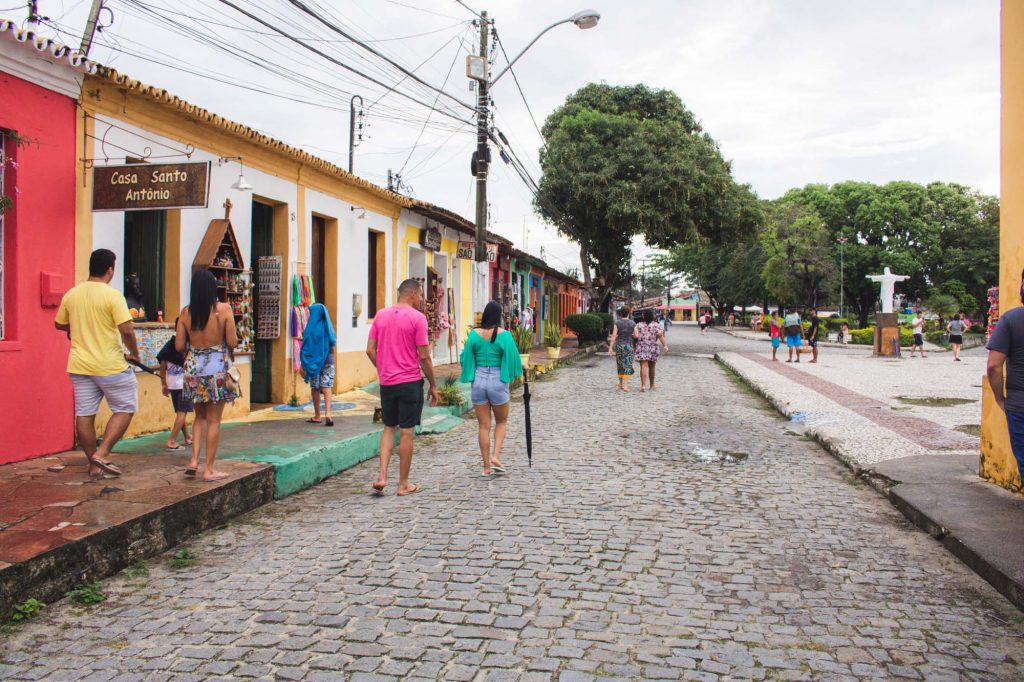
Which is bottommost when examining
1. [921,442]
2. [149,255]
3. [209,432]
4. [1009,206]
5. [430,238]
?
[921,442]

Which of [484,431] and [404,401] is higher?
[404,401]

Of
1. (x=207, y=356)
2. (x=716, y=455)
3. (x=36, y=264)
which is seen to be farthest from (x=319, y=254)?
(x=716, y=455)

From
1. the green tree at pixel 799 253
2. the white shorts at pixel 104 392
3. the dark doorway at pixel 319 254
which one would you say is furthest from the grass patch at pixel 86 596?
the green tree at pixel 799 253

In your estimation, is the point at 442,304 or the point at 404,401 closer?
the point at 404,401

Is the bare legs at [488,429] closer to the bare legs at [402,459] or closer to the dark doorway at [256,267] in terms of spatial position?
the bare legs at [402,459]

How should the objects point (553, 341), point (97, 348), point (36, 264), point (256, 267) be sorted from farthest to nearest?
point (553, 341) < point (256, 267) < point (36, 264) < point (97, 348)

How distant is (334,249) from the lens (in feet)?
38.1

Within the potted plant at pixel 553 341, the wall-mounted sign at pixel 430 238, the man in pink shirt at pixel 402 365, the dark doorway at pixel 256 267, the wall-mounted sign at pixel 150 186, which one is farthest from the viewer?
the potted plant at pixel 553 341

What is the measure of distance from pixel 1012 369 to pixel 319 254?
9690mm

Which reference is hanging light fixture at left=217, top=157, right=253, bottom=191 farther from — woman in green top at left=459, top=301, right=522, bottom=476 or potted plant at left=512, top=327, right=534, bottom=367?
potted plant at left=512, top=327, right=534, bottom=367

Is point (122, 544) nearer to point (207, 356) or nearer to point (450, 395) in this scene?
point (207, 356)

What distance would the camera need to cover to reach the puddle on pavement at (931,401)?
11.6 meters

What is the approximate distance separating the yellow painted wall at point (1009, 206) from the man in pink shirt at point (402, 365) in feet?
15.6

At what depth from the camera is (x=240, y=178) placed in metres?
8.51
